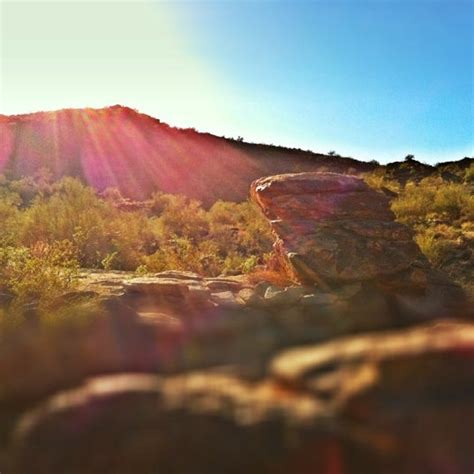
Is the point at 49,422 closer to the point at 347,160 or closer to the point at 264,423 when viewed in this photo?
the point at 264,423

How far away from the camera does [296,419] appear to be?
1.18 meters

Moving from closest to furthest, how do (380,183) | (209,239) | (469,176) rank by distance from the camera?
(209,239) < (380,183) < (469,176)

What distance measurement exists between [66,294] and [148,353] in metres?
5.31

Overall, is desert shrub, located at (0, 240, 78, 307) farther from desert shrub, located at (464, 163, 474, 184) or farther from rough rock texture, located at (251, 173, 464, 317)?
desert shrub, located at (464, 163, 474, 184)

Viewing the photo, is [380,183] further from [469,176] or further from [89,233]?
[89,233]

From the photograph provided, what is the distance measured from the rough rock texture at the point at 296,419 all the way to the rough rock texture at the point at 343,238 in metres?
7.40

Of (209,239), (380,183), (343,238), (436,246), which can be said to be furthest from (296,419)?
(380,183)

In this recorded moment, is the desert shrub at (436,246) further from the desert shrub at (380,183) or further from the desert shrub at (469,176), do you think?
the desert shrub at (469,176)

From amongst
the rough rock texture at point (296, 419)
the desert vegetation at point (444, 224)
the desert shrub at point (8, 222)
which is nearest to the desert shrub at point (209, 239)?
the desert shrub at point (8, 222)

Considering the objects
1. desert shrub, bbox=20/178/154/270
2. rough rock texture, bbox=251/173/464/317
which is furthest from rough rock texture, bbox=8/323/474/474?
desert shrub, bbox=20/178/154/270

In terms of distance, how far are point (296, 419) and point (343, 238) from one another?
811cm

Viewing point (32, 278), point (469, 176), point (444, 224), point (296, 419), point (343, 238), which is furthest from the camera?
point (469, 176)

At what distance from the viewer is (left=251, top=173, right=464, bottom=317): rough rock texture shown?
348 inches

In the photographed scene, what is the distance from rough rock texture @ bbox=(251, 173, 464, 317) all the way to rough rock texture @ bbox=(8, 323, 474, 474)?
7.40m
